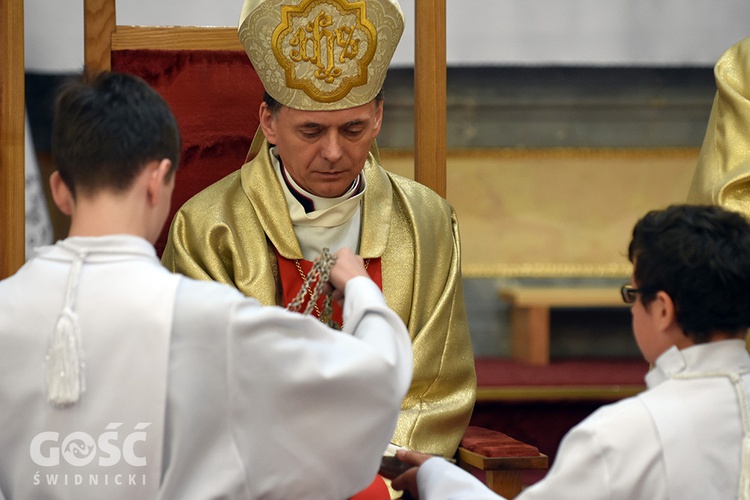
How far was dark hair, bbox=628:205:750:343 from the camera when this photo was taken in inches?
88.6

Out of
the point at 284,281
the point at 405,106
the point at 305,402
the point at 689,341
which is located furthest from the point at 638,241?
the point at 405,106

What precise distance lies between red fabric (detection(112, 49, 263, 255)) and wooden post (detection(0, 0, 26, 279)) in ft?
1.06

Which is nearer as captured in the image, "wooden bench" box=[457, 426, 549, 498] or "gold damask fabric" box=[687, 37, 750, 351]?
"wooden bench" box=[457, 426, 549, 498]

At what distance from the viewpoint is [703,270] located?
7.38ft

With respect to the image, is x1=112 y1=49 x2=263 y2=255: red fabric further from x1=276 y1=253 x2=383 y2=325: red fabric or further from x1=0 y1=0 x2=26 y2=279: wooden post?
x1=276 y1=253 x2=383 y2=325: red fabric

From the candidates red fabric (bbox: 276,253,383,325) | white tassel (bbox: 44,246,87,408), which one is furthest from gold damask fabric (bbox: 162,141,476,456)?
white tassel (bbox: 44,246,87,408)

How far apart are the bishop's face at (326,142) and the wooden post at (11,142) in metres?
0.80

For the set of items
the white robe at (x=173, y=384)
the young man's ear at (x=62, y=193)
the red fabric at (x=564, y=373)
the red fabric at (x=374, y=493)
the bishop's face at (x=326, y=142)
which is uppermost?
the young man's ear at (x=62, y=193)

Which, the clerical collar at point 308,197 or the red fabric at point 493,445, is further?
the clerical collar at point 308,197

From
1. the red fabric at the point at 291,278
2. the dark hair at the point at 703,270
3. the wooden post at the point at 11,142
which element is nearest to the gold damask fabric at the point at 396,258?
the red fabric at the point at 291,278

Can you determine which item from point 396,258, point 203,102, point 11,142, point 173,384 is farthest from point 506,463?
point 11,142

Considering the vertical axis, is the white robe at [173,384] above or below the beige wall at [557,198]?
above

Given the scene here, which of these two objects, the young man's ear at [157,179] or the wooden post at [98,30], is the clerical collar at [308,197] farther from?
the young man's ear at [157,179]

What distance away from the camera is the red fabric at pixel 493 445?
Result: 3.03 meters
